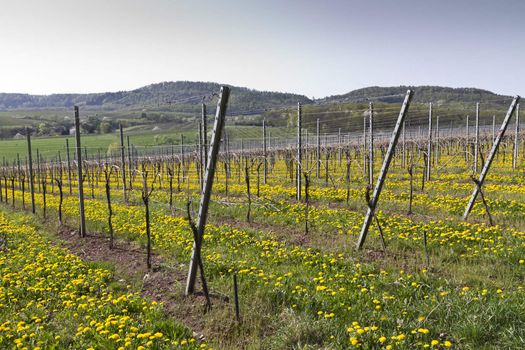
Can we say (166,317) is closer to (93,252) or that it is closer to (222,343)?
(222,343)

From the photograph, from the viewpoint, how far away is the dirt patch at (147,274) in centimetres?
644

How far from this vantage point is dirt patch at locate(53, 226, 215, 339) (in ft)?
21.1

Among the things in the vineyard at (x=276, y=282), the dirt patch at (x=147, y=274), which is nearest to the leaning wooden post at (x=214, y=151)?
the vineyard at (x=276, y=282)

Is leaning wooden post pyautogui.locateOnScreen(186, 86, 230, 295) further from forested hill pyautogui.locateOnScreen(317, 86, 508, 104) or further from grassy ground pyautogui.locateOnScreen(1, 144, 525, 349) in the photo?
forested hill pyautogui.locateOnScreen(317, 86, 508, 104)

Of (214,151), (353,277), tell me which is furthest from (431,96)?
(214,151)

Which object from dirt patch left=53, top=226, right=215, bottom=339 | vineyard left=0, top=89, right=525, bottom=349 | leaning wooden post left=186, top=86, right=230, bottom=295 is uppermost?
leaning wooden post left=186, top=86, right=230, bottom=295

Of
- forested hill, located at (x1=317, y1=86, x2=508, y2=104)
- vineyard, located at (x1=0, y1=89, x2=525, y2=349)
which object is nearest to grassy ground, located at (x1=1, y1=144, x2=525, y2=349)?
vineyard, located at (x1=0, y1=89, x2=525, y2=349)

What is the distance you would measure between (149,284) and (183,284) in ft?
2.79

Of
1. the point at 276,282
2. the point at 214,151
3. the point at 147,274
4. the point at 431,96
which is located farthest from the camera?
the point at 431,96

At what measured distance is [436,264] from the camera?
7.80m

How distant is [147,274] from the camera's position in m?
8.34

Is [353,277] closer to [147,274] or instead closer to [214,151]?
[214,151]

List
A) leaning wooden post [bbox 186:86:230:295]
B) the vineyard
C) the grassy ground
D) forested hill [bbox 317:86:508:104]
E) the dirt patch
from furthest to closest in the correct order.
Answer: forested hill [bbox 317:86:508:104]
the dirt patch
leaning wooden post [bbox 186:86:230:295]
the vineyard
the grassy ground

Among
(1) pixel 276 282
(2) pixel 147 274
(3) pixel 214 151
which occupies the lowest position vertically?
(2) pixel 147 274
